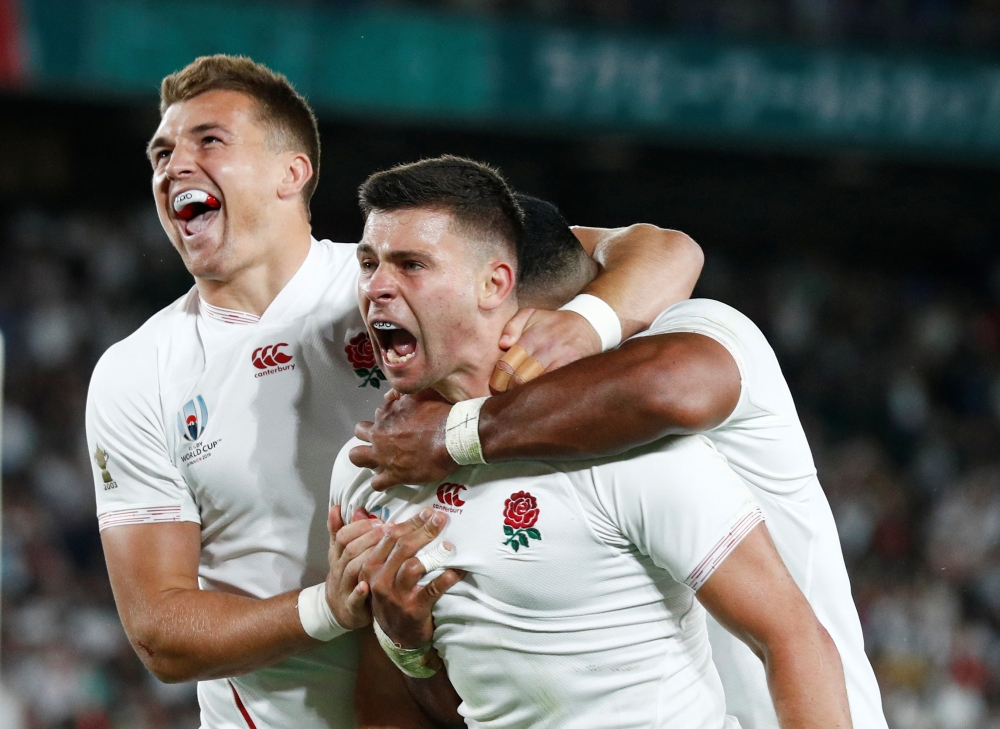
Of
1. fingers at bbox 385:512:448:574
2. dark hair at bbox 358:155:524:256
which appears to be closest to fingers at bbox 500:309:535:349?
dark hair at bbox 358:155:524:256

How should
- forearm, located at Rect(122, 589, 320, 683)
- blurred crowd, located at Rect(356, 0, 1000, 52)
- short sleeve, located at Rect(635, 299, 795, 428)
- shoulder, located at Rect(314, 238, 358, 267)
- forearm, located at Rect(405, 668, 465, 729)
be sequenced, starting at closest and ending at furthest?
short sleeve, located at Rect(635, 299, 795, 428)
forearm, located at Rect(405, 668, 465, 729)
forearm, located at Rect(122, 589, 320, 683)
shoulder, located at Rect(314, 238, 358, 267)
blurred crowd, located at Rect(356, 0, 1000, 52)

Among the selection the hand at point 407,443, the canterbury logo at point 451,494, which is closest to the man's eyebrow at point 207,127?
the hand at point 407,443

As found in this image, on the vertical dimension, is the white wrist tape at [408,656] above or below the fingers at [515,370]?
below

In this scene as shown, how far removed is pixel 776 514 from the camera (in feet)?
8.39

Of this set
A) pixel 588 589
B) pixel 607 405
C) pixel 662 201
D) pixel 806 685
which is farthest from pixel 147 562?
pixel 662 201

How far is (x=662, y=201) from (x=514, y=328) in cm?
1168

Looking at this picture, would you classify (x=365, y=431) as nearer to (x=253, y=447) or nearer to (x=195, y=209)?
(x=253, y=447)

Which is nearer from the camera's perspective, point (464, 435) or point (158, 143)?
point (464, 435)

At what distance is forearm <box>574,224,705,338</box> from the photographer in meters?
2.73

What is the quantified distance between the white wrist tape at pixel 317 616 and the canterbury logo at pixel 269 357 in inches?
24.1

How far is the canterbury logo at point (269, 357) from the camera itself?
3092mm

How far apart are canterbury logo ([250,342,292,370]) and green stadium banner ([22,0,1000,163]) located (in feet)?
24.9

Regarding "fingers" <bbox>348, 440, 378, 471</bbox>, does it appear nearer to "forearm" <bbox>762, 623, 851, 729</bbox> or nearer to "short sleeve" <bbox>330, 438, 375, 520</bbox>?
"short sleeve" <bbox>330, 438, 375, 520</bbox>

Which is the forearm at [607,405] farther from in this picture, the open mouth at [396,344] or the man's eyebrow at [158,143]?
the man's eyebrow at [158,143]
